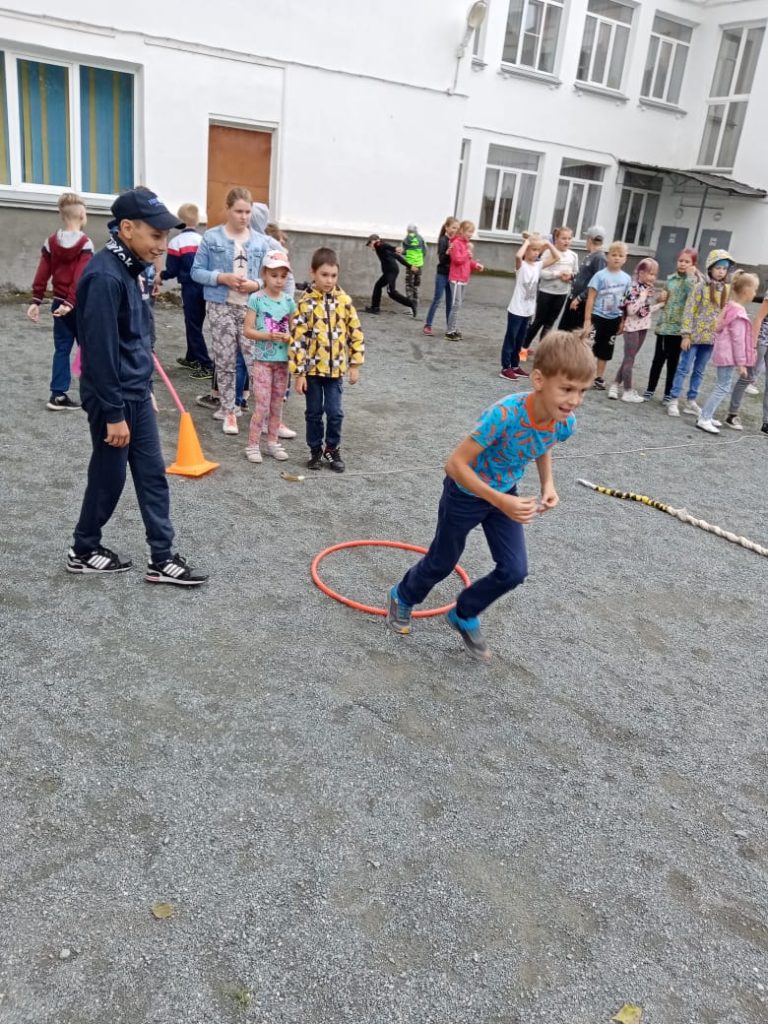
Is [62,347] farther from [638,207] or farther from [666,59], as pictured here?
[666,59]

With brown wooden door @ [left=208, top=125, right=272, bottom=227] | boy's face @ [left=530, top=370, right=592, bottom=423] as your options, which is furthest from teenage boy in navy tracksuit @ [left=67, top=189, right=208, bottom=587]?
brown wooden door @ [left=208, top=125, right=272, bottom=227]

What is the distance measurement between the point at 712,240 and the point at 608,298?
Answer: 16.7m

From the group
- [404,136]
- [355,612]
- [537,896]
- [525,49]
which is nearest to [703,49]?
[525,49]

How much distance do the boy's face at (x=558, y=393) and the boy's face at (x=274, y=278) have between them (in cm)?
343

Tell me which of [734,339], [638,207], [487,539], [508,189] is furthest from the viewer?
[638,207]

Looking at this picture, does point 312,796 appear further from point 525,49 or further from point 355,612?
point 525,49

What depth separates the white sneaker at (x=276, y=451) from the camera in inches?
262

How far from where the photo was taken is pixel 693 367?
9906 millimetres

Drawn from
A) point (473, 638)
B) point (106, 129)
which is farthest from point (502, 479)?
point (106, 129)

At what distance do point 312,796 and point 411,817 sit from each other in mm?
385

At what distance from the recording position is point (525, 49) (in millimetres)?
20031

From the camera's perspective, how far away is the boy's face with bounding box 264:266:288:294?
6.23 m

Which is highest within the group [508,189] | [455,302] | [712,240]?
[508,189]

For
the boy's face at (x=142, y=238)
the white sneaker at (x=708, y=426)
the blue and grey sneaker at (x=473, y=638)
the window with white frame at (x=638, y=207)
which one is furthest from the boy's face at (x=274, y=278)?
the window with white frame at (x=638, y=207)
